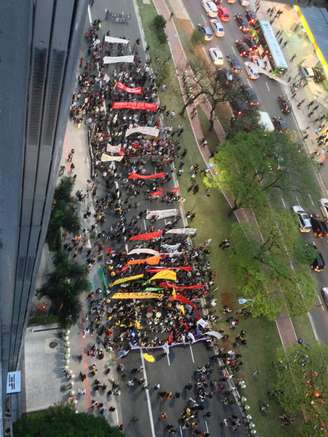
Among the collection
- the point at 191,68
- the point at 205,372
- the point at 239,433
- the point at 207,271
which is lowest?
the point at 239,433

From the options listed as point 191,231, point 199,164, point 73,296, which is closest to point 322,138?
point 199,164

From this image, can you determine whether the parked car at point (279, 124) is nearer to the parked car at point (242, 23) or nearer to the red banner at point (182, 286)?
the parked car at point (242, 23)

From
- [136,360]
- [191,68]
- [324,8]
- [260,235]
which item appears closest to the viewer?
[136,360]

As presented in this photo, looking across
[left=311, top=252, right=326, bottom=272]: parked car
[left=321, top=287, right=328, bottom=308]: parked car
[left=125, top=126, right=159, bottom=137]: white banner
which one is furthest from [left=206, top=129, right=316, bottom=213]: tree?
[left=321, top=287, right=328, bottom=308]: parked car

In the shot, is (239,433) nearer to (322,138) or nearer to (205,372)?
(205,372)

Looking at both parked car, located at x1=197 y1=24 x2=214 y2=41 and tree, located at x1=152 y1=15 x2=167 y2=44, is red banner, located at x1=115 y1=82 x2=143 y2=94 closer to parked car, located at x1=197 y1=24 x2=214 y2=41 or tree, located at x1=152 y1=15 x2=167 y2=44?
tree, located at x1=152 y1=15 x2=167 y2=44

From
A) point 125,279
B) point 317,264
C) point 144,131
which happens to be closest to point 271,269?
point 317,264
